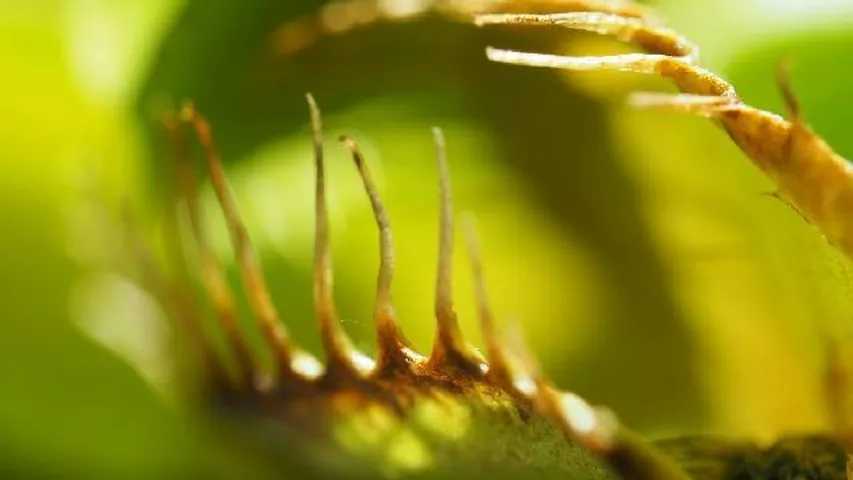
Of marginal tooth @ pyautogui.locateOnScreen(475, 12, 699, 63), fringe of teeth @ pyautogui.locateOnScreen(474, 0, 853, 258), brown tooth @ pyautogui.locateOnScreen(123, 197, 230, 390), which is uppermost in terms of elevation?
marginal tooth @ pyautogui.locateOnScreen(475, 12, 699, 63)

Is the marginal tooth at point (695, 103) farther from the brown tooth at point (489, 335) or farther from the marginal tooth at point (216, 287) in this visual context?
the marginal tooth at point (216, 287)

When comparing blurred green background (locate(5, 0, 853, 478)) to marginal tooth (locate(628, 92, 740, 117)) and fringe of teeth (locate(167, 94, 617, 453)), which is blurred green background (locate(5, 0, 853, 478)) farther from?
marginal tooth (locate(628, 92, 740, 117))

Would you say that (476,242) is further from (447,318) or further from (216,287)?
(216,287)

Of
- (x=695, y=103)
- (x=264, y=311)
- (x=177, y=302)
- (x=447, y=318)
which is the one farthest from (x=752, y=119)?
(x=177, y=302)

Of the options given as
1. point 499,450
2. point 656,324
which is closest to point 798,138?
point 499,450

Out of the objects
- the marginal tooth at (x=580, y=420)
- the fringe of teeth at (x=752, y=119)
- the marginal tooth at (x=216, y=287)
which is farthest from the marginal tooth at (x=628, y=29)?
the marginal tooth at (x=216, y=287)

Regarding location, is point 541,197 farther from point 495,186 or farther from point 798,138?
point 798,138

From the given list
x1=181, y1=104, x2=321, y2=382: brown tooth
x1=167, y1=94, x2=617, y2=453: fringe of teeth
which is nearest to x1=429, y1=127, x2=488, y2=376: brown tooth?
x1=167, y1=94, x2=617, y2=453: fringe of teeth
